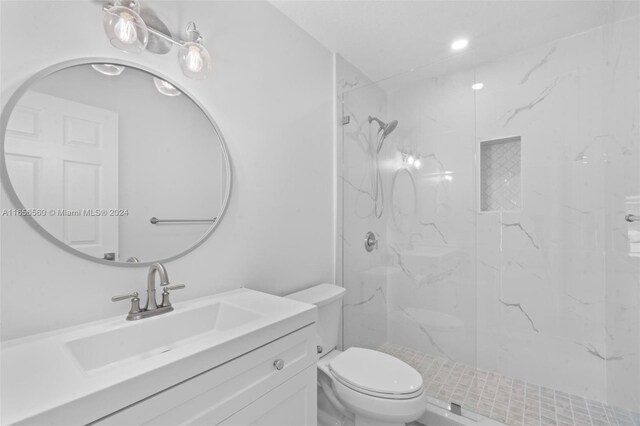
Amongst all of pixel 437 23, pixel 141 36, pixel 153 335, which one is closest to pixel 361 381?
pixel 153 335

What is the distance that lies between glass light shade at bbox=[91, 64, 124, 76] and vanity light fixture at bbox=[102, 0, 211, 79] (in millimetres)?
72

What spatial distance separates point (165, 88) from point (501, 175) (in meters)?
2.17

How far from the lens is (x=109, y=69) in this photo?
1062mm

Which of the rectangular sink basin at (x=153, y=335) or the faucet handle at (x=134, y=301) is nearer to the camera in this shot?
the rectangular sink basin at (x=153, y=335)

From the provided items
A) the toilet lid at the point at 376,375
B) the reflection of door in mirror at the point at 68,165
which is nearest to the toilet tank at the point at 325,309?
the toilet lid at the point at 376,375

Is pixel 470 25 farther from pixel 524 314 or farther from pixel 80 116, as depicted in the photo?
pixel 80 116

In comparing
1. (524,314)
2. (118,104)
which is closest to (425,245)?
(524,314)

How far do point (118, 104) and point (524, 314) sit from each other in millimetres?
2588

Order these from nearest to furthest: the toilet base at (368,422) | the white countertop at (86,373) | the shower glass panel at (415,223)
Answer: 1. the white countertop at (86,373)
2. the toilet base at (368,422)
3. the shower glass panel at (415,223)

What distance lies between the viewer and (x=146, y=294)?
1119mm

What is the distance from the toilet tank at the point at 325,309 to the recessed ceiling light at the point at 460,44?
1.86m

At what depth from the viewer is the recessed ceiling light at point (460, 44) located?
200 cm

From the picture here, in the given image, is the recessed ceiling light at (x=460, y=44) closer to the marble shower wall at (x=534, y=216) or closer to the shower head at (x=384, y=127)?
the marble shower wall at (x=534, y=216)

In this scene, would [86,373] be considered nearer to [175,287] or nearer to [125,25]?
[175,287]
